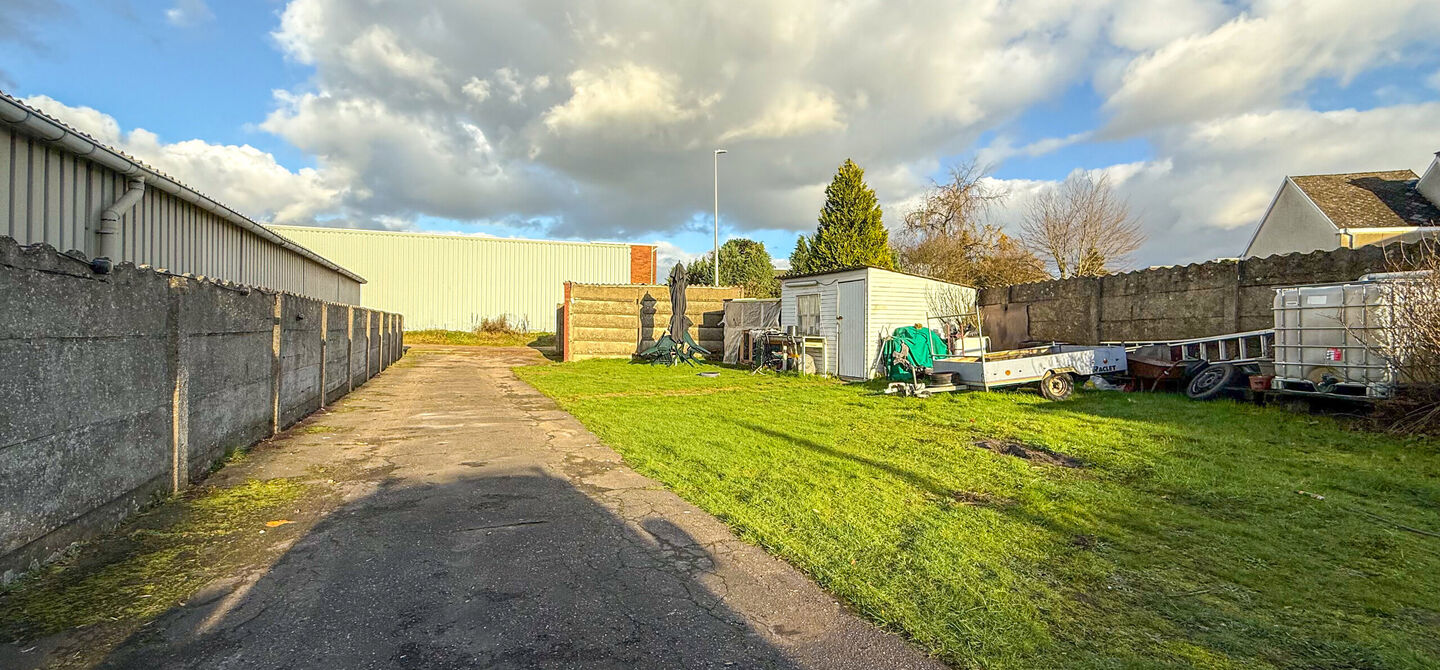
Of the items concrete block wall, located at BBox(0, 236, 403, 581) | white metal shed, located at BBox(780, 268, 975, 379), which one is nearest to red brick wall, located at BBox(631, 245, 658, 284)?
white metal shed, located at BBox(780, 268, 975, 379)

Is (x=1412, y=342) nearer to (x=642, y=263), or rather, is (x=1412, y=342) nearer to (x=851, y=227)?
(x=851, y=227)

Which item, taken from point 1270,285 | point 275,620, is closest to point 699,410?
point 275,620

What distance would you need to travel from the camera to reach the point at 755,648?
289 centimetres

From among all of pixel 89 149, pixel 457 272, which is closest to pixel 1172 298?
pixel 89 149

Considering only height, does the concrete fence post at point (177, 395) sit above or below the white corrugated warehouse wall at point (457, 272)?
below

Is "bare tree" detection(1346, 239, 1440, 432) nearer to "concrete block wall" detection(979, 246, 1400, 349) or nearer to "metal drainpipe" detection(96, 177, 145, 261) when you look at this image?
"concrete block wall" detection(979, 246, 1400, 349)

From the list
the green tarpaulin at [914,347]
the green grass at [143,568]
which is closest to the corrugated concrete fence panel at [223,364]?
the green grass at [143,568]

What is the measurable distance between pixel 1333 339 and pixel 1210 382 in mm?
2077

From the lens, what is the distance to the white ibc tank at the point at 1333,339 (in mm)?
7773

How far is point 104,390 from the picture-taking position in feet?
13.6

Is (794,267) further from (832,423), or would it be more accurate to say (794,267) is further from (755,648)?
(755,648)

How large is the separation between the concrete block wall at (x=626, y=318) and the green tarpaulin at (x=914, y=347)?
31.2ft

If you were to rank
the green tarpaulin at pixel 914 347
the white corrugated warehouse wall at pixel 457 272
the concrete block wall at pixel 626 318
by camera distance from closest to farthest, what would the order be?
the green tarpaulin at pixel 914 347
the concrete block wall at pixel 626 318
the white corrugated warehouse wall at pixel 457 272

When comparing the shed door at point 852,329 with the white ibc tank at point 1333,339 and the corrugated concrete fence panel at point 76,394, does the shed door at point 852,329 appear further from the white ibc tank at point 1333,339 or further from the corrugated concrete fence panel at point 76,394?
the corrugated concrete fence panel at point 76,394
